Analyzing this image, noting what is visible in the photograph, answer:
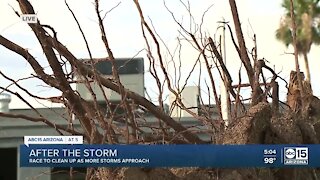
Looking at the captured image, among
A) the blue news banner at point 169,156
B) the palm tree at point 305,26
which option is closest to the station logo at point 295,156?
the blue news banner at point 169,156

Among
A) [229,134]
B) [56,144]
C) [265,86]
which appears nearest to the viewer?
[56,144]

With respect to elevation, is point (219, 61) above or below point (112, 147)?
above

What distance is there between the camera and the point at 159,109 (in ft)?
21.0

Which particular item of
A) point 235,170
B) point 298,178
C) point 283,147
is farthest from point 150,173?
point 298,178

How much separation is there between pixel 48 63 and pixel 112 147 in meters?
1.08

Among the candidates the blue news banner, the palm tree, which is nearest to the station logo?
the blue news banner

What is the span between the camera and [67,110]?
621 cm

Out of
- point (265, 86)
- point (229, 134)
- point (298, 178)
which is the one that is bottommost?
point (298, 178)

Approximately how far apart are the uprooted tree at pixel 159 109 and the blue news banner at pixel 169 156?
256 millimetres

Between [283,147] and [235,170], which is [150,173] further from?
[283,147]

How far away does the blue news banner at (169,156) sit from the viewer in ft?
17.4

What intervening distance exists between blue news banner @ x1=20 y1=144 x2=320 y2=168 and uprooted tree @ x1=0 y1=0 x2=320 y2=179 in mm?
256

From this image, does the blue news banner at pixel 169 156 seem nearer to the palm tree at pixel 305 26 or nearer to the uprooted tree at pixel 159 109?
the uprooted tree at pixel 159 109

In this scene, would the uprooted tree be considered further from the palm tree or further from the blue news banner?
the palm tree
